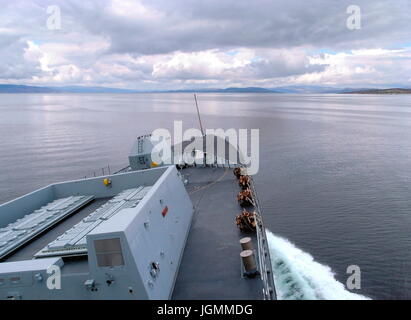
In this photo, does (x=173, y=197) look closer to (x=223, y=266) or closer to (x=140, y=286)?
(x=223, y=266)

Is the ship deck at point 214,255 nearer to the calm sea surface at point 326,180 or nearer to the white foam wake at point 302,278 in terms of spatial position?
the white foam wake at point 302,278

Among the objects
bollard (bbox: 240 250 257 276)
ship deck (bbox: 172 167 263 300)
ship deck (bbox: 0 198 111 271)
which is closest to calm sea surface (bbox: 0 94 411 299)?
ship deck (bbox: 172 167 263 300)

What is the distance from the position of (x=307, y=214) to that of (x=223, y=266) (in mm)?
18082

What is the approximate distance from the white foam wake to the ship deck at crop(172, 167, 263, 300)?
5705 mm

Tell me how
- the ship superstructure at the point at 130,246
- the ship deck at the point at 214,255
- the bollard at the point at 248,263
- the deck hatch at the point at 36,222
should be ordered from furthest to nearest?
the deck hatch at the point at 36,222 < the bollard at the point at 248,263 < the ship deck at the point at 214,255 < the ship superstructure at the point at 130,246

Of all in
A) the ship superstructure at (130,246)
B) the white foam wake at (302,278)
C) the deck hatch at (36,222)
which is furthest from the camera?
the white foam wake at (302,278)

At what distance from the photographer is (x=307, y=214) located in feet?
92.5

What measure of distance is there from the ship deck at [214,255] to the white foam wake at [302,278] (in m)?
5.71

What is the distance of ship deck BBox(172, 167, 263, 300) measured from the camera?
10.6m

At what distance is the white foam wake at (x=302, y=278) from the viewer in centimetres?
1862

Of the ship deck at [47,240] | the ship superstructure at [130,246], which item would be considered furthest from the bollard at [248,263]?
the ship deck at [47,240]
